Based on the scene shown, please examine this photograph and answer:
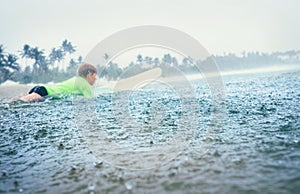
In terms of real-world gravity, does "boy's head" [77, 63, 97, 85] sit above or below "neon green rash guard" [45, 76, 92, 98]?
above

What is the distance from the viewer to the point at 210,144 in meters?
5.36

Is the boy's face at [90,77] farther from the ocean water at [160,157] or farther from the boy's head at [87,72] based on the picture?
the ocean water at [160,157]

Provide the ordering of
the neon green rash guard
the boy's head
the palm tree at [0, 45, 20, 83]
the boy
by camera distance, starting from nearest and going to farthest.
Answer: the boy's head, the boy, the neon green rash guard, the palm tree at [0, 45, 20, 83]

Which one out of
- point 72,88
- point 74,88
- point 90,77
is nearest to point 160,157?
point 90,77

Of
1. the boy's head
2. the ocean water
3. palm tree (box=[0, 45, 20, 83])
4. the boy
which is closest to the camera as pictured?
the ocean water

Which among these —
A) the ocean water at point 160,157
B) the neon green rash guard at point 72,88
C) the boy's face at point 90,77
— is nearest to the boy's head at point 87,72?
the boy's face at point 90,77

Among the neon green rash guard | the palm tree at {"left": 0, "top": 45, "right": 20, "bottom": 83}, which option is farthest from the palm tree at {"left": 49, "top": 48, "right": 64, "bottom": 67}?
the neon green rash guard

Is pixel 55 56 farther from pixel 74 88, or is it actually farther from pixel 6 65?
pixel 74 88

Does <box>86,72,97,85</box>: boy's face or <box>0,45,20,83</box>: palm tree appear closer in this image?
<box>86,72,97,85</box>: boy's face

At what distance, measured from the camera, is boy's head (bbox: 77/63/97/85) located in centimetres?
1455

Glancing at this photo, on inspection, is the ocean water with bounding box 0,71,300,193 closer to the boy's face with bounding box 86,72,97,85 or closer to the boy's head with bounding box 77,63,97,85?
the boy's head with bounding box 77,63,97,85

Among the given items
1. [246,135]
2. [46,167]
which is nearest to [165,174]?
[46,167]

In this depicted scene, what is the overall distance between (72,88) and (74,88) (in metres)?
0.24

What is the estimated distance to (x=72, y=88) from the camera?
18.1 m
